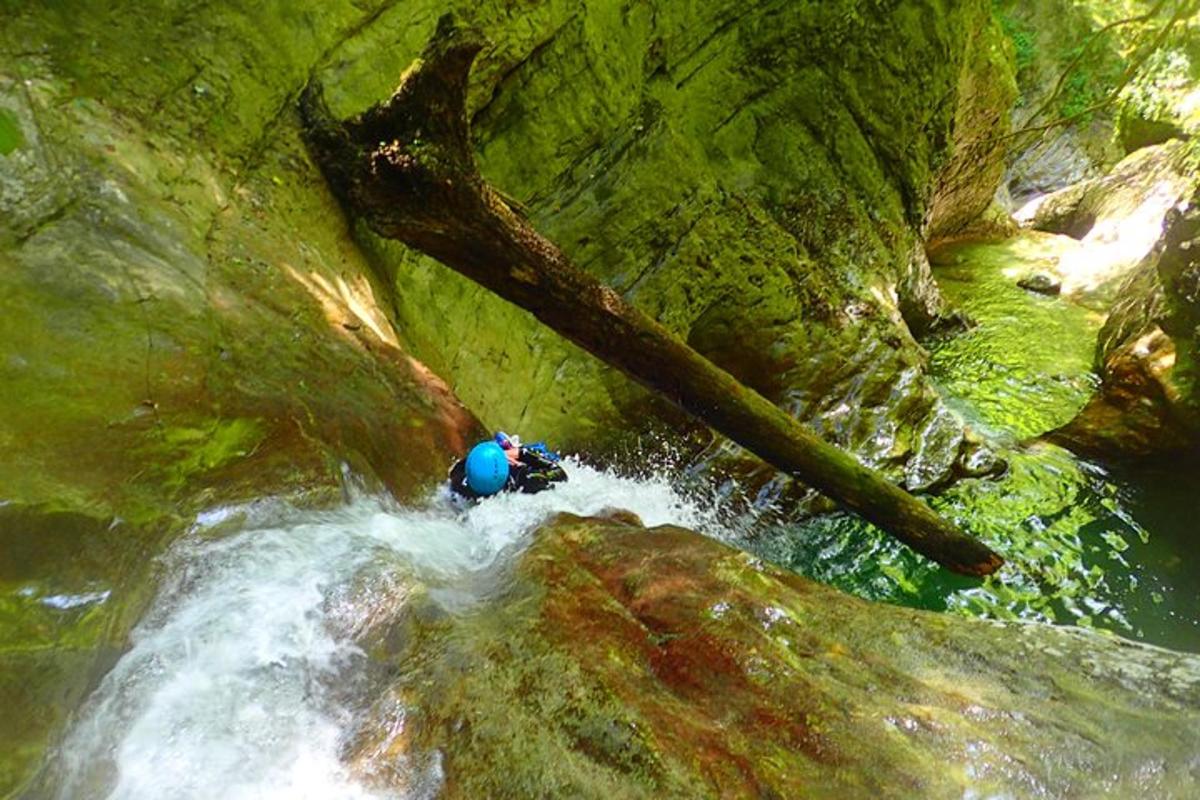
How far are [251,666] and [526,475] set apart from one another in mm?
2575

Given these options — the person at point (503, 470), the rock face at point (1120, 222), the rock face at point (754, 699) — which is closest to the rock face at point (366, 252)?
the person at point (503, 470)

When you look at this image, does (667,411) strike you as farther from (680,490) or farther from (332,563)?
(332,563)

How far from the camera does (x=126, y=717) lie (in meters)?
2.57

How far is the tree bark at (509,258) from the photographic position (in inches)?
183

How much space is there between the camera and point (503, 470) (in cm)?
490

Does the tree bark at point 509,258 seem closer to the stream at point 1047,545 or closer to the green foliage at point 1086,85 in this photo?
the stream at point 1047,545

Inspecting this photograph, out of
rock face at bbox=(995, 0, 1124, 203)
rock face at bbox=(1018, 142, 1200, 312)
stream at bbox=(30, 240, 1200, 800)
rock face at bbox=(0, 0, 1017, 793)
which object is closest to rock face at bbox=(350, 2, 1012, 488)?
rock face at bbox=(0, 0, 1017, 793)

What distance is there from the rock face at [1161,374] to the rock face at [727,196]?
1.82m

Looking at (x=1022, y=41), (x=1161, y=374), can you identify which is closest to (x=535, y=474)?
(x=1161, y=374)

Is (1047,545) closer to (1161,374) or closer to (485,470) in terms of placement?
(1161,374)

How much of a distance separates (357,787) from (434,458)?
289 cm

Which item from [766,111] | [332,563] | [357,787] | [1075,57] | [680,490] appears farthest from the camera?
[766,111]

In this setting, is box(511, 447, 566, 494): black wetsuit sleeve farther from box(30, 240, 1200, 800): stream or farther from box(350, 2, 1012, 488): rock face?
box(350, 2, 1012, 488): rock face

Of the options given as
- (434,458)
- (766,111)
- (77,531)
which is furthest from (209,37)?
(766,111)
